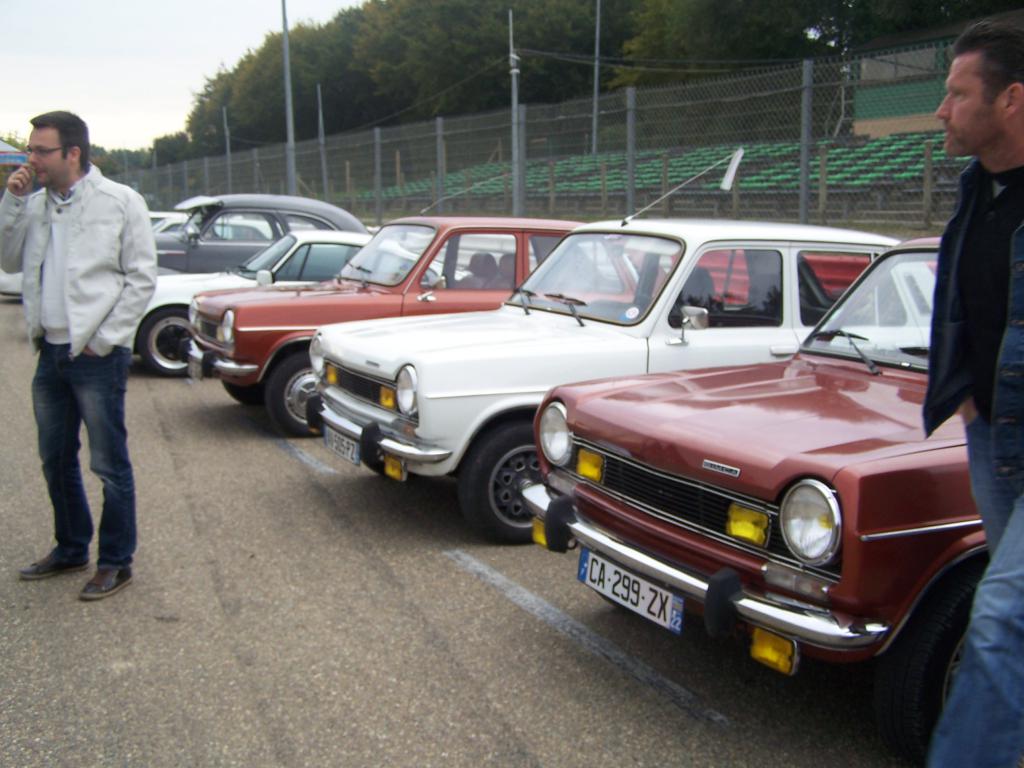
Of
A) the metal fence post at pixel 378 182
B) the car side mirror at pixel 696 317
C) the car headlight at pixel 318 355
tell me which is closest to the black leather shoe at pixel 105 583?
the car headlight at pixel 318 355

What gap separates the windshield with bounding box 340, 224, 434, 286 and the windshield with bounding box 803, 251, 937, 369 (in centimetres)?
375

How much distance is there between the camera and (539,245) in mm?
7781

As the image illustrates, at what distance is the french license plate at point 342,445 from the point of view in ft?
18.7

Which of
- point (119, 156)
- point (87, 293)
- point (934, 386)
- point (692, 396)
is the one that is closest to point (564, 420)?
point (692, 396)

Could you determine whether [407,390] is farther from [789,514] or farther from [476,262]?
[476,262]

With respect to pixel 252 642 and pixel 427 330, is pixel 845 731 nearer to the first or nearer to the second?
pixel 252 642

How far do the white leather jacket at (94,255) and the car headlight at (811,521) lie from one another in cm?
279

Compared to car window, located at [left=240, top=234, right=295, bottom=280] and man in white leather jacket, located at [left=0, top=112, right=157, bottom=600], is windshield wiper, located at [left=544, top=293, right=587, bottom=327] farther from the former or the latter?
car window, located at [left=240, top=234, right=295, bottom=280]

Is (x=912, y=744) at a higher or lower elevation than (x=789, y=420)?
lower

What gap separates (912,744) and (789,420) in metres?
1.05

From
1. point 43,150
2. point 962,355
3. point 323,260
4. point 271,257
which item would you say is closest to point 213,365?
point 323,260

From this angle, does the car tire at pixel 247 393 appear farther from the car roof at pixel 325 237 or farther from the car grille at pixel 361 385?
the car grille at pixel 361 385

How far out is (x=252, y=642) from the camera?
412 cm

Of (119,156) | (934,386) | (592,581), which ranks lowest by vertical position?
(592,581)
